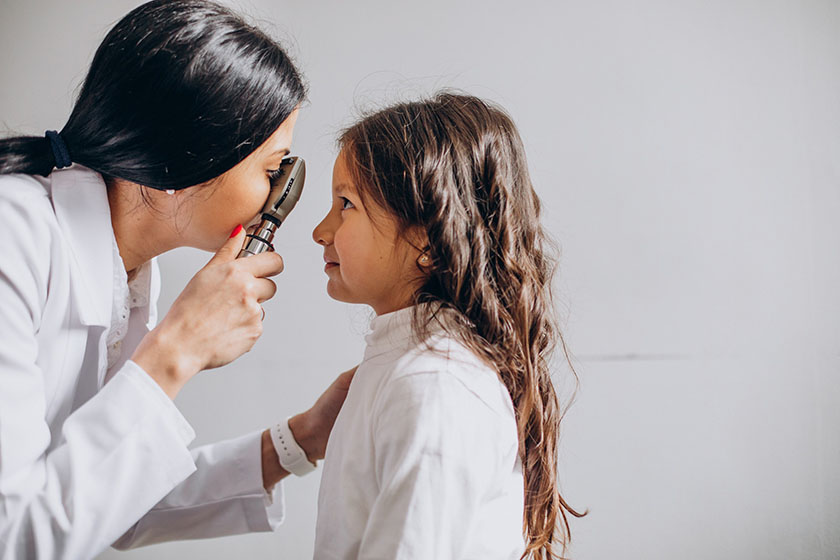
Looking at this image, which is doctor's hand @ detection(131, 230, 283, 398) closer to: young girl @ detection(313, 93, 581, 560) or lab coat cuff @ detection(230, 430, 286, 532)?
young girl @ detection(313, 93, 581, 560)

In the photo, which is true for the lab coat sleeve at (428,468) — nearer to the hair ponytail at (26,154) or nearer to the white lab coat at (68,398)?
the white lab coat at (68,398)

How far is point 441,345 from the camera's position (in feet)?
2.36

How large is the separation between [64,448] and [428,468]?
38cm

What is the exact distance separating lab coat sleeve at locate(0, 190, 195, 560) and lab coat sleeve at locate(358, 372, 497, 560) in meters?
0.25

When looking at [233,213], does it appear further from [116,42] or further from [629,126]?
[629,126]

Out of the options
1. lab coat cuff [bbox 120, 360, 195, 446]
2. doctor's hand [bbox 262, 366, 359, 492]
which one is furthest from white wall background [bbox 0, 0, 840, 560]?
lab coat cuff [bbox 120, 360, 195, 446]

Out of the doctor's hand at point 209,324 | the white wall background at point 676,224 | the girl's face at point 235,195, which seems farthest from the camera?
the white wall background at point 676,224

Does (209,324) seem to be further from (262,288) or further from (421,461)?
(421,461)

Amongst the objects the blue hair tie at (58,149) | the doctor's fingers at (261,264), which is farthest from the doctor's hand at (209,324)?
the blue hair tie at (58,149)

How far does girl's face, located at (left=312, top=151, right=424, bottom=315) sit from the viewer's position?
0.81m

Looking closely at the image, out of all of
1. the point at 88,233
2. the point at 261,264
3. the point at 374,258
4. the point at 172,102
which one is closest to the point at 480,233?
the point at 374,258

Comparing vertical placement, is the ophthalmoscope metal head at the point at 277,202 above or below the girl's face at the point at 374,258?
above

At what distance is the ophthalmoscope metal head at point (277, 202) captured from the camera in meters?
0.87

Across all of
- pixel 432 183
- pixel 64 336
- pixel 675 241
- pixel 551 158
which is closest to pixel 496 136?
pixel 432 183
